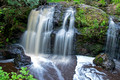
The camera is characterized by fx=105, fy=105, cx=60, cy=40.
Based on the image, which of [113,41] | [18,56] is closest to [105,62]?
[113,41]

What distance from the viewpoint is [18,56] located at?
18.8 feet

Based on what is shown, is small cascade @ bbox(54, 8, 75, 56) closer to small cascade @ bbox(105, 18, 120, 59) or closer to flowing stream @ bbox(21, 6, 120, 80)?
flowing stream @ bbox(21, 6, 120, 80)

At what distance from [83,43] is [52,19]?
2.92 metres

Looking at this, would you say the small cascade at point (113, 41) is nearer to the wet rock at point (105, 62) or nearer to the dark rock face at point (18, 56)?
the wet rock at point (105, 62)

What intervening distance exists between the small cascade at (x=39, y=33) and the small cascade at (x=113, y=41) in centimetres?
414

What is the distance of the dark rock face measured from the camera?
557 centimetres

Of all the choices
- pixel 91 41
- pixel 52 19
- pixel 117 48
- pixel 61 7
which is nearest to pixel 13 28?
pixel 52 19

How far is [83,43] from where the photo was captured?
748 cm

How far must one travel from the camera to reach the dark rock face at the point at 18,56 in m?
5.57

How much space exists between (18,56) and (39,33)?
2.60m

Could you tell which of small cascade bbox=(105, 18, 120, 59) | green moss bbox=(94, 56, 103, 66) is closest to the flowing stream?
small cascade bbox=(105, 18, 120, 59)

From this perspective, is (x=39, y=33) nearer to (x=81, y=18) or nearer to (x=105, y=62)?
(x=81, y=18)

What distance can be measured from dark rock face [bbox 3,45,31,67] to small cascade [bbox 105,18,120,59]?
535cm

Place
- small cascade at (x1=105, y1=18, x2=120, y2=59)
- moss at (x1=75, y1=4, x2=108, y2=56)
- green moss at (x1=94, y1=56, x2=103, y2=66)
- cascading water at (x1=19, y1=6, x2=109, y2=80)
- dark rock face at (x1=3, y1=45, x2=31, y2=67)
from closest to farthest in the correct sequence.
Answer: cascading water at (x1=19, y1=6, x2=109, y2=80) → dark rock face at (x1=3, y1=45, x2=31, y2=67) → green moss at (x1=94, y1=56, x2=103, y2=66) → small cascade at (x1=105, y1=18, x2=120, y2=59) → moss at (x1=75, y1=4, x2=108, y2=56)
